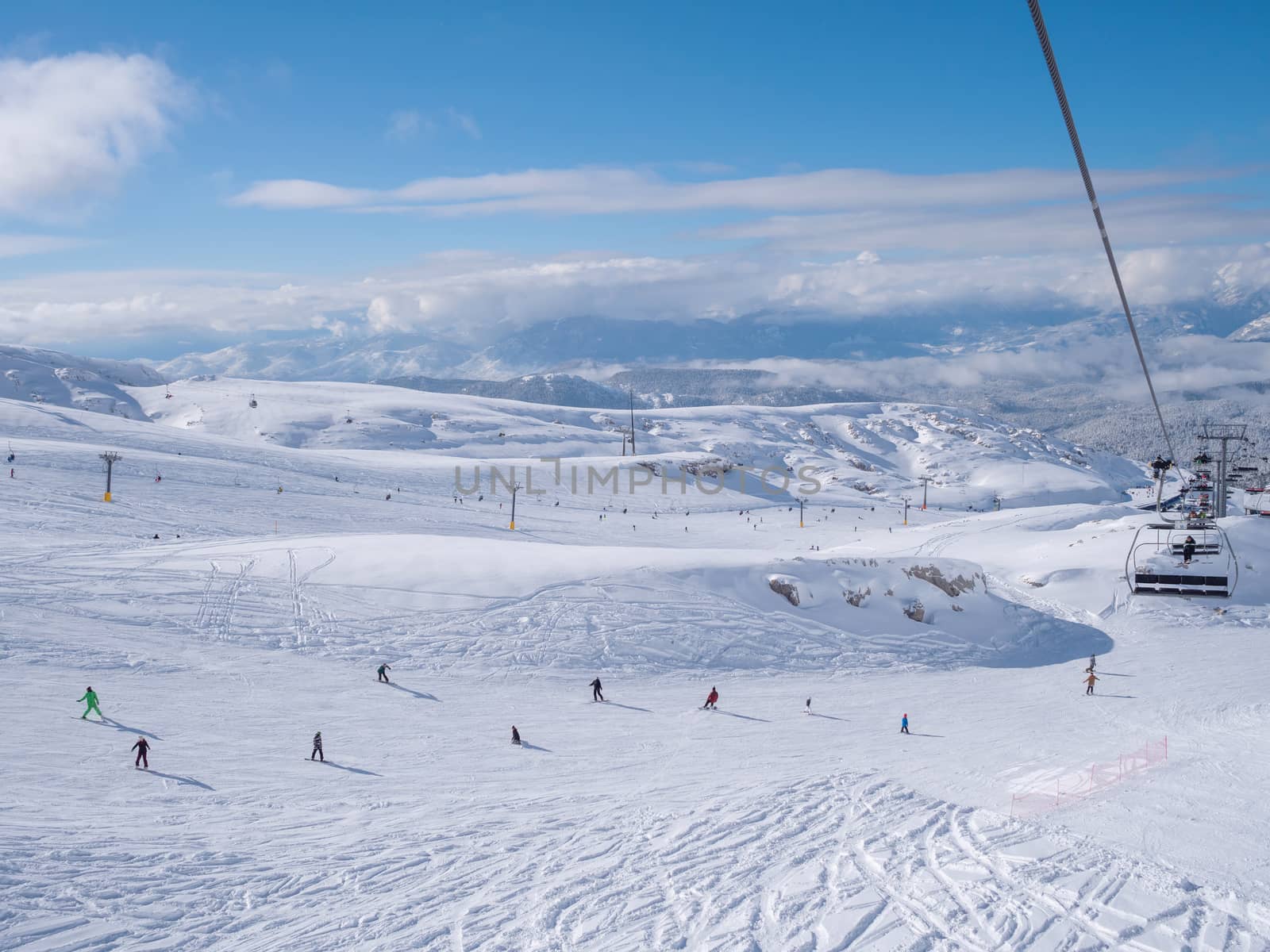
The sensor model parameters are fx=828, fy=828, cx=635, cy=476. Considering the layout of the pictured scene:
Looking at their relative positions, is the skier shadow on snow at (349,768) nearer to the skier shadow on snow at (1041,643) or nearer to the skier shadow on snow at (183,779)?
the skier shadow on snow at (183,779)

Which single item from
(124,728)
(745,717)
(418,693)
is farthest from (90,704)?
(745,717)

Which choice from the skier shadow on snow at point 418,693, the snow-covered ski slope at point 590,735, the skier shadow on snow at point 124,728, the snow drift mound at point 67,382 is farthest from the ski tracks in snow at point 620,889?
the snow drift mound at point 67,382

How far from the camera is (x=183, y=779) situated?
2102 cm

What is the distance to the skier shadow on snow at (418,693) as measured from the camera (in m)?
30.2

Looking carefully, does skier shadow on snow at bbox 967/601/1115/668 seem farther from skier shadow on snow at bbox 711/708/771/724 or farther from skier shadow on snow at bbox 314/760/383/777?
skier shadow on snow at bbox 314/760/383/777

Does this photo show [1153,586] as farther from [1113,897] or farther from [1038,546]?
[1038,546]

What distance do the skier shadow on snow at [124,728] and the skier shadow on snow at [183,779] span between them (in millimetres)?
2634

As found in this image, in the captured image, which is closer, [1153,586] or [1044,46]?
[1044,46]

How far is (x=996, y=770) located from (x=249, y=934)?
21.2m

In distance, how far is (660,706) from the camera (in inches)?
1257

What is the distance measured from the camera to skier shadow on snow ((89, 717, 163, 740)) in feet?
77.4

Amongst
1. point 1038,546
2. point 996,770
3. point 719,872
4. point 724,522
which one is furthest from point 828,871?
point 724,522

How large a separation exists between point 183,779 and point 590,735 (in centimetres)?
1213

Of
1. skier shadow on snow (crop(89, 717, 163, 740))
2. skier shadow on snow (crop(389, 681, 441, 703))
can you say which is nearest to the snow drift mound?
skier shadow on snow (crop(389, 681, 441, 703))
